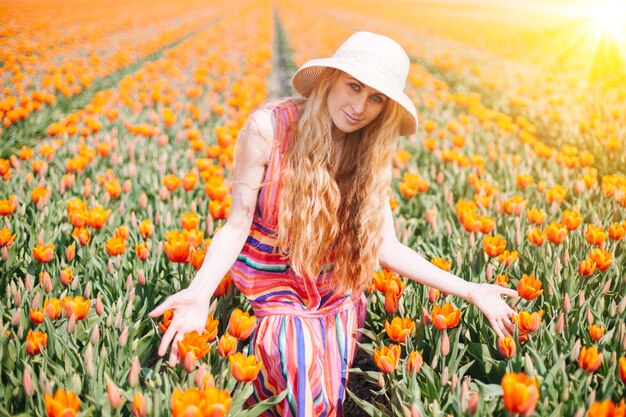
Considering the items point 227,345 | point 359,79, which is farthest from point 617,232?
point 227,345

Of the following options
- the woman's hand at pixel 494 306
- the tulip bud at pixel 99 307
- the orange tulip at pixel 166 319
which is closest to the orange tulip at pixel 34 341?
the tulip bud at pixel 99 307

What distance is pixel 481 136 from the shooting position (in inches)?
197

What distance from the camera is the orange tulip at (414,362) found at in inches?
64.9

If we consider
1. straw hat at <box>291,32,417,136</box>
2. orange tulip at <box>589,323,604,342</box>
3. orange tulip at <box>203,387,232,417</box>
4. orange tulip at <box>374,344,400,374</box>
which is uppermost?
straw hat at <box>291,32,417,136</box>

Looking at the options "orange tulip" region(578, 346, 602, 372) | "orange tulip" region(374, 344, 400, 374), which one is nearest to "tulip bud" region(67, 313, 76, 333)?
"orange tulip" region(374, 344, 400, 374)

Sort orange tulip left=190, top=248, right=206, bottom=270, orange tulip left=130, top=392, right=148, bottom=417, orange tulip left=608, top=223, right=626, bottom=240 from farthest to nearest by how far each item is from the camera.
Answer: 1. orange tulip left=608, top=223, right=626, bottom=240
2. orange tulip left=190, top=248, right=206, bottom=270
3. orange tulip left=130, top=392, right=148, bottom=417

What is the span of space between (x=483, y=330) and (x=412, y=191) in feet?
4.53

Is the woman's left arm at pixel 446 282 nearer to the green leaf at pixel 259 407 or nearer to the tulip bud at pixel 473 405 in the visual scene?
the tulip bud at pixel 473 405

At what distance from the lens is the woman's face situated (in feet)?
5.84

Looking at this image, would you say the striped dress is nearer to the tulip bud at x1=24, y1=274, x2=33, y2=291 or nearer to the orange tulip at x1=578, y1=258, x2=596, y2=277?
the tulip bud at x1=24, y1=274, x2=33, y2=291

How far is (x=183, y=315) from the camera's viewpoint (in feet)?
5.30

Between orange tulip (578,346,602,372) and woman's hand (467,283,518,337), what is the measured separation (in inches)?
9.3

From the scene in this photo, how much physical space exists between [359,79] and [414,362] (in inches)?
36.7

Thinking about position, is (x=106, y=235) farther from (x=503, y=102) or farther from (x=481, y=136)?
(x=503, y=102)
